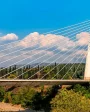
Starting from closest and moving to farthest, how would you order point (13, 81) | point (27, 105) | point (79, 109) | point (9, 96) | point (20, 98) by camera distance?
point (79, 109)
point (13, 81)
point (27, 105)
point (20, 98)
point (9, 96)

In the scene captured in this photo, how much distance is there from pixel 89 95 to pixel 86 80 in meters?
5.64

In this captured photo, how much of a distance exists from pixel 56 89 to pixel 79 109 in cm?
3611

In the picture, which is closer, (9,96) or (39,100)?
(39,100)

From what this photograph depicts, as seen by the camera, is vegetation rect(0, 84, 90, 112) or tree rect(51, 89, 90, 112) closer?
tree rect(51, 89, 90, 112)

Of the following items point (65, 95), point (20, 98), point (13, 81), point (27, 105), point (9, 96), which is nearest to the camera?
point (65, 95)

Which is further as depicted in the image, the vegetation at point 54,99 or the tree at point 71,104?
the vegetation at point 54,99

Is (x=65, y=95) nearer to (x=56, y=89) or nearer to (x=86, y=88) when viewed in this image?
(x=86, y=88)

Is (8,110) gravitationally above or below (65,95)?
below

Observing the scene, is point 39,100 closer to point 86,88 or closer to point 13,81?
point 86,88

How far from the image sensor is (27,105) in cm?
6525

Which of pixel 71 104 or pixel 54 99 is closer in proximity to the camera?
pixel 71 104

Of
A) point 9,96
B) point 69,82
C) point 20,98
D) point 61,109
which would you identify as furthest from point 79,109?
point 9,96

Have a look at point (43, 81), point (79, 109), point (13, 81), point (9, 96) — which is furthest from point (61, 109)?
point (9, 96)

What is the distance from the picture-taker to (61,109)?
4078 centimetres
